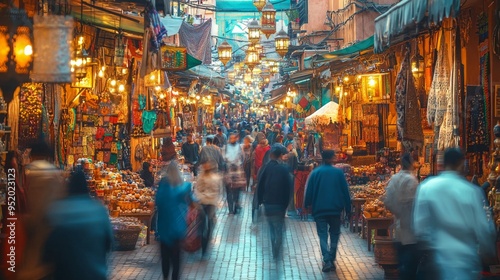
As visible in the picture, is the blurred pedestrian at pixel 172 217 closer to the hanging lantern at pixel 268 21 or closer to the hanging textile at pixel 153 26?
the hanging textile at pixel 153 26

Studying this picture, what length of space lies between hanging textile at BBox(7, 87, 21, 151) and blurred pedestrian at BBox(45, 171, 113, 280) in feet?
16.4

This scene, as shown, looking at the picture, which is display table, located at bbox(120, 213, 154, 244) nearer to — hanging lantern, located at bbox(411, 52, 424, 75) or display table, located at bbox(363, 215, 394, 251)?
display table, located at bbox(363, 215, 394, 251)

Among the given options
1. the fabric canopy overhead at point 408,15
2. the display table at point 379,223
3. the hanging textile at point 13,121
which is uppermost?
the fabric canopy overhead at point 408,15

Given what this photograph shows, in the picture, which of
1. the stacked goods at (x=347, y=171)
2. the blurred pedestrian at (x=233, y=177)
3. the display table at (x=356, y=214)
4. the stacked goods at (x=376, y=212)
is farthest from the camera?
the blurred pedestrian at (x=233, y=177)

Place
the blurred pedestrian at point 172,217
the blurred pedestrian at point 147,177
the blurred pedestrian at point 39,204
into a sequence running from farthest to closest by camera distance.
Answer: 1. the blurred pedestrian at point 147,177
2. the blurred pedestrian at point 172,217
3. the blurred pedestrian at point 39,204

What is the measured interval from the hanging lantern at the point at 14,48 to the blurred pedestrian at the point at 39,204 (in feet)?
6.20

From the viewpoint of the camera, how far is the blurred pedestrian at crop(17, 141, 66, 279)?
6.98 metres

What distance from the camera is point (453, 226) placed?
6645 millimetres

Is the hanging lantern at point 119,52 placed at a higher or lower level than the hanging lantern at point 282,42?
lower

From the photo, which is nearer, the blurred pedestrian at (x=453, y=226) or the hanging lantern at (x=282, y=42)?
the blurred pedestrian at (x=453, y=226)

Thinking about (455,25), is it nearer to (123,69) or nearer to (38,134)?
(38,134)

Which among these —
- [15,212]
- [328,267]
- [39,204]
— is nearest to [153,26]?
[328,267]

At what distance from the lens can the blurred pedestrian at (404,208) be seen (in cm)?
913

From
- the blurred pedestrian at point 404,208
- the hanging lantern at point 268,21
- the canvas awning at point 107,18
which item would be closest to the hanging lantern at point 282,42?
the hanging lantern at point 268,21
